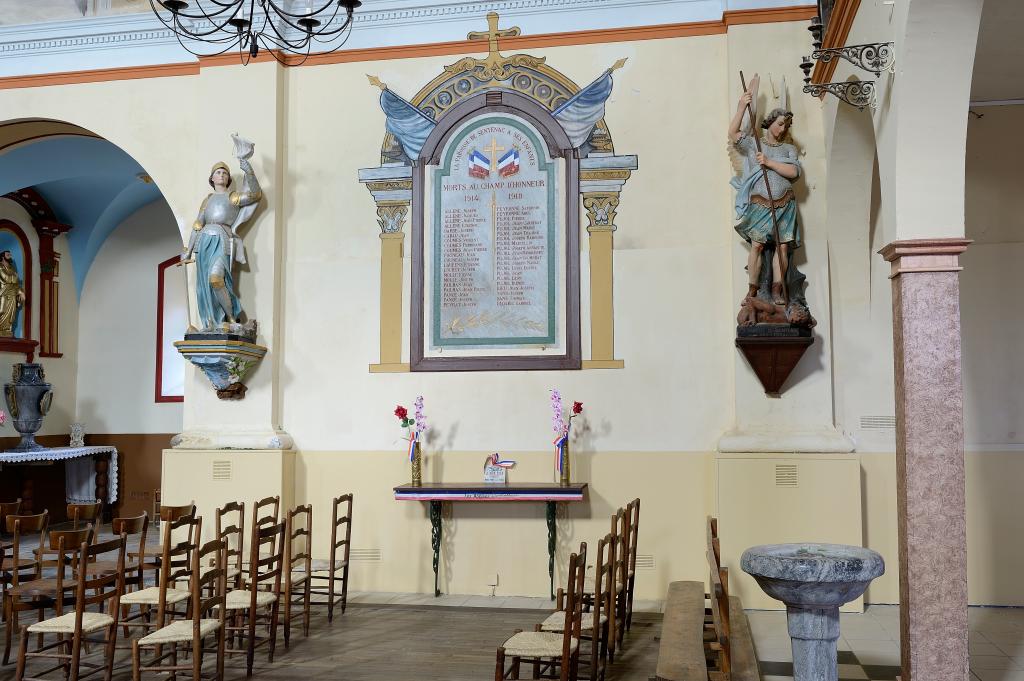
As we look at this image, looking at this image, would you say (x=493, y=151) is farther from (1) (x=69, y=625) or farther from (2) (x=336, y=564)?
(1) (x=69, y=625)

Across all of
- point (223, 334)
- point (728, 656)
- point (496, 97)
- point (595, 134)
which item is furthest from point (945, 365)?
point (223, 334)

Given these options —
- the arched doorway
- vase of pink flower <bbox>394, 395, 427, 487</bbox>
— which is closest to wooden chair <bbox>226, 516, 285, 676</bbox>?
vase of pink flower <bbox>394, 395, 427, 487</bbox>

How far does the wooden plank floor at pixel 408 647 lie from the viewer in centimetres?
518

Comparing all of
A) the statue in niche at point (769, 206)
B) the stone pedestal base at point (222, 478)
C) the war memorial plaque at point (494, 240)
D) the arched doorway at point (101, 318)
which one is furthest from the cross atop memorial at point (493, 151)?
the arched doorway at point (101, 318)

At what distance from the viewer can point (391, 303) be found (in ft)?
25.2

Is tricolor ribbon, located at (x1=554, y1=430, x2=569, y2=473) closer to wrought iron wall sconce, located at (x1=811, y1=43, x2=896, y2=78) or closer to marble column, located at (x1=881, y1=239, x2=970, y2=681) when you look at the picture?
marble column, located at (x1=881, y1=239, x2=970, y2=681)

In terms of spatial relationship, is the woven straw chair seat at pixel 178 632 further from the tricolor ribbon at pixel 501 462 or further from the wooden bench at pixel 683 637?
the tricolor ribbon at pixel 501 462

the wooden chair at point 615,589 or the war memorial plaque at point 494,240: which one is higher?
the war memorial plaque at point 494,240

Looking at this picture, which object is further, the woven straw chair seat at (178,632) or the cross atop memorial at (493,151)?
the cross atop memorial at (493,151)

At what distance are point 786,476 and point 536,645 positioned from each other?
3047 mm

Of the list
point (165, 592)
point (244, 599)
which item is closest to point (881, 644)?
point (244, 599)

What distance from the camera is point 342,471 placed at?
7.69 metres

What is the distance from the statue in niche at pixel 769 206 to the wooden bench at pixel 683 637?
216 cm

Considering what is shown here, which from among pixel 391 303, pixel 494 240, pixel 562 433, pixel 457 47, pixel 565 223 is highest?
pixel 457 47
